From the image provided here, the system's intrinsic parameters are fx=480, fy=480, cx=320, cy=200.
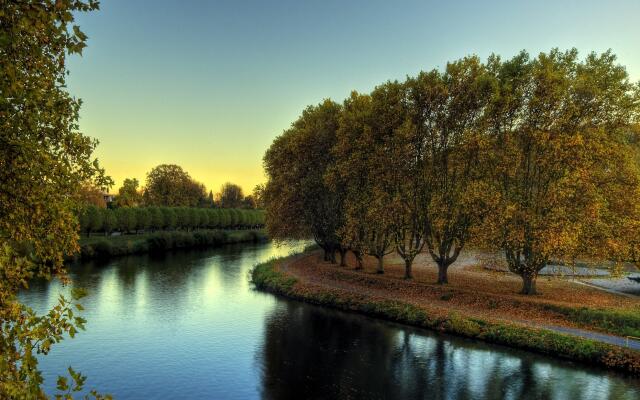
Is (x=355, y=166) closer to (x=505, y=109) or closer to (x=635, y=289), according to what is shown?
(x=505, y=109)

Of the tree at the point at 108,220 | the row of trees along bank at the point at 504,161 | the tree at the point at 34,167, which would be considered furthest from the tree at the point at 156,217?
the tree at the point at 34,167

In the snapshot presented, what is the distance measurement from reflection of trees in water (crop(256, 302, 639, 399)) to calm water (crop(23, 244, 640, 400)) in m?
0.06

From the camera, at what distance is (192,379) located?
27391mm

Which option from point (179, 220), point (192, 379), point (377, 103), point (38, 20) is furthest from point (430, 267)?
point (179, 220)

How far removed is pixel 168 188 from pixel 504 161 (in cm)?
13631

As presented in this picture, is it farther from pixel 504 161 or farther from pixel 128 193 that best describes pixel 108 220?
pixel 128 193

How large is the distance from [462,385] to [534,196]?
19.7m

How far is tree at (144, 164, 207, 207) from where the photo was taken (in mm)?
157375

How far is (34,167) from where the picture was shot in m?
9.80

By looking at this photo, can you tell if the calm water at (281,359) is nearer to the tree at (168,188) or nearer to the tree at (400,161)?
the tree at (400,161)

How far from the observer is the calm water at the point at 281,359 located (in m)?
25.9

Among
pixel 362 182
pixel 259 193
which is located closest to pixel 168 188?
pixel 259 193

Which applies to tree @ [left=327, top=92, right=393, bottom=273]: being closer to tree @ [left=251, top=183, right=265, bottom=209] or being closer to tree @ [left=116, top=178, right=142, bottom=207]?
tree @ [left=251, top=183, right=265, bottom=209]

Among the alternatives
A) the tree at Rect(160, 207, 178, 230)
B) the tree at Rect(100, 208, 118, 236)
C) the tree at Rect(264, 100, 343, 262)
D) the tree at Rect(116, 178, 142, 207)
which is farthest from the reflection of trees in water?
the tree at Rect(160, 207, 178, 230)
